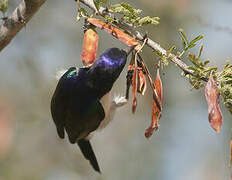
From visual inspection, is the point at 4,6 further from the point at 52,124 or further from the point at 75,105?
the point at 52,124

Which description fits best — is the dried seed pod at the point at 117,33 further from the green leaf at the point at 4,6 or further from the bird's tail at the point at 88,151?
the bird's tail at the point at 88,151

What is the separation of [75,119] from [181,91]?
4015mm

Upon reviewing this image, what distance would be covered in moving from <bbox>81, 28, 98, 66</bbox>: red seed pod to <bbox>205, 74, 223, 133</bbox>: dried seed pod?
0.57 meters

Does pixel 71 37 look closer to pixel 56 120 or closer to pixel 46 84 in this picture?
pixel 46 84

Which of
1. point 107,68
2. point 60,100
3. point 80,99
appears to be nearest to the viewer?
point 107,68

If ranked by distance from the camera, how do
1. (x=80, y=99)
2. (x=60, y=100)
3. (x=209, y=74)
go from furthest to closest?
(x=80, y=99) → (x=60, y=100) → (x=209, y=74)

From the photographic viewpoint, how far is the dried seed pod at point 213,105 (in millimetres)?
1900

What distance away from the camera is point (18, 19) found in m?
2.37

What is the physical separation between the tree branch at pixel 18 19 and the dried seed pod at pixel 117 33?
0.35 meters

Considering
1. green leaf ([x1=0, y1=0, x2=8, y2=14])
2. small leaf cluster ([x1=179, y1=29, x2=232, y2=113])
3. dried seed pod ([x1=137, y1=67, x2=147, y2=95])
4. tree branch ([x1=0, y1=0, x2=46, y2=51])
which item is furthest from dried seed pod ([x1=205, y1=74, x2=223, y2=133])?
green leaf ([x1=0, y1=0, x2=8, y2=14])

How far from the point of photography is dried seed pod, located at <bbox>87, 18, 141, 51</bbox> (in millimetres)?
2045

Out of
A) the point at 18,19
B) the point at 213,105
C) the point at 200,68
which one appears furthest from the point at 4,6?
the point at 213,105

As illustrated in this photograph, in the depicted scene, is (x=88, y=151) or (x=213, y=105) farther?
(x=88, y=151)

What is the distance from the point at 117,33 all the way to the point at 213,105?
0.55m
